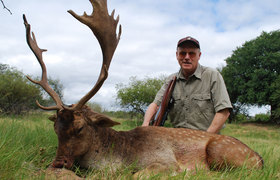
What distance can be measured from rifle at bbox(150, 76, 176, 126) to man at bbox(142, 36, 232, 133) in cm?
12

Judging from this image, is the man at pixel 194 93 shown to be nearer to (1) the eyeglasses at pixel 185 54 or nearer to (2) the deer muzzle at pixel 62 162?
(1) the eyeglasses at pixel 185 54

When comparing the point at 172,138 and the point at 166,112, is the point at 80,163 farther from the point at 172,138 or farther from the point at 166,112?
the point at 166,112

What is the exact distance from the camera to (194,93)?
5.25 metres

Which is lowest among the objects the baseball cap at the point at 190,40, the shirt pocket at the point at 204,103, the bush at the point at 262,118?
the bush at the point at 262,118

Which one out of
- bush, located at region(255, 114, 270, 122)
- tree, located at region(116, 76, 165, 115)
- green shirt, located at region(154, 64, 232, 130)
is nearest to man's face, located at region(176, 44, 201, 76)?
green shirt, located at region(154, 64, 232, 130)

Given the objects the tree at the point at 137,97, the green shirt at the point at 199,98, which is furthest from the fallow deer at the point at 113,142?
the tree at the point at 137,97

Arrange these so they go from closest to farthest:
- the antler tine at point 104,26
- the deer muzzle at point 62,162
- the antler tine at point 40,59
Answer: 1. the deer muzzle at point 62,162
2. the antler tine at point 40,59
3. the antler tine at point 104,26

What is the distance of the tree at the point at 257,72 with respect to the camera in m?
28.0

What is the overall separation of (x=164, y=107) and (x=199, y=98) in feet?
2.41

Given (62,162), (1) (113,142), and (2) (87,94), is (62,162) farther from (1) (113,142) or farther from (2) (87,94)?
(2) (87,94)

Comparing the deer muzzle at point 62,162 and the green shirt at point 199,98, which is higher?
the green shirt at point 199,98

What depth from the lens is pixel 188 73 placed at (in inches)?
212

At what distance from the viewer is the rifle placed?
5250 millimetres

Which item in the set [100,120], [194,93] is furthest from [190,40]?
[100,120]
